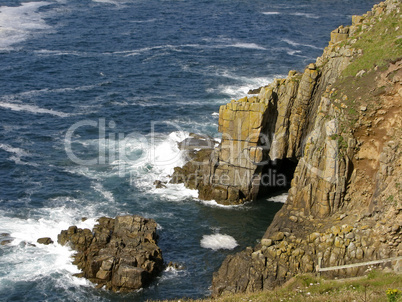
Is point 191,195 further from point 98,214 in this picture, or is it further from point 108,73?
point 108,73

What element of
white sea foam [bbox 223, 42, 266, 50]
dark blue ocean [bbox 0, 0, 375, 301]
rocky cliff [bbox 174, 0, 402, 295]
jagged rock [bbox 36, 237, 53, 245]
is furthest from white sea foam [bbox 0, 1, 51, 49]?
rocky cliff [bbox 174, 0, 402, 295]

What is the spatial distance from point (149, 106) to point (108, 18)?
56407 millimetres

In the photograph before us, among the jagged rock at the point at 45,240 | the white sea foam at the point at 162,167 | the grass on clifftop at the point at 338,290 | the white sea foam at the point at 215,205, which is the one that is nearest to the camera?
the grass on clifftop at the point at 338,290

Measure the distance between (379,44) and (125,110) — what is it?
44044 mm

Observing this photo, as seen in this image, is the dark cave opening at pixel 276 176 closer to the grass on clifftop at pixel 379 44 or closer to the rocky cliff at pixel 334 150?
the rocky cliff at pixel 334 150

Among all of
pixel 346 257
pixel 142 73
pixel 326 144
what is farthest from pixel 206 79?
pixel 346 257

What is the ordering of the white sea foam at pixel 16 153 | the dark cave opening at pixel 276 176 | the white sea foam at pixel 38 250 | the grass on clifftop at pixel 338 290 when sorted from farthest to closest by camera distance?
1. the white sea foam at pixel 16 153
2. the dark cave opening at pixel 276 176
3. the white sea foam at pixel 38 250
4. the grass on clifftop at pixel 338 290

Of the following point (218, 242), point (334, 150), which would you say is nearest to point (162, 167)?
point (218, 242)

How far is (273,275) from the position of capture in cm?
4678

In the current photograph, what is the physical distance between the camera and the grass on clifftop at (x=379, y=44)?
52562 millimetres

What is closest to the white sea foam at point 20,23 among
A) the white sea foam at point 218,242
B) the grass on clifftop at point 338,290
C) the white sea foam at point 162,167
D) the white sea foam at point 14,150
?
the white sea foam at point 14,150

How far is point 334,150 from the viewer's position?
49.2m

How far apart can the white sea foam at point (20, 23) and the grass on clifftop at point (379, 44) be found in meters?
80.1

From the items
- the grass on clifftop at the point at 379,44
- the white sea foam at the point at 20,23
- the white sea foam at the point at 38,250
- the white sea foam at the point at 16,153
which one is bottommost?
the white sea foam at the point at 38,250
